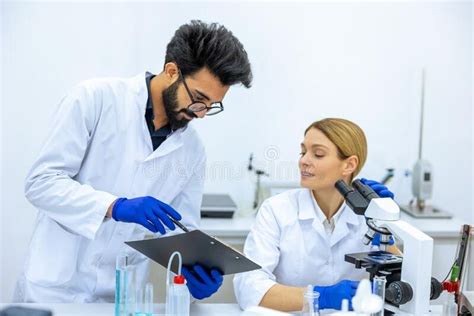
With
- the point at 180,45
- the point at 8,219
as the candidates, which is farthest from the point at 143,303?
the point at 8,219

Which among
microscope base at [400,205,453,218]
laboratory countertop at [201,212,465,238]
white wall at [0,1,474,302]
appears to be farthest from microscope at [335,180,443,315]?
white wall at [0,1,474,302]

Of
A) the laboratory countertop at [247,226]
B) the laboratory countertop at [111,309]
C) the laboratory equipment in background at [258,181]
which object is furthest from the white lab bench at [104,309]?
the laboratory equipment in background at [258,181]

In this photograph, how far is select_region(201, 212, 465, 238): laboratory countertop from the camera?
2479 millimetres

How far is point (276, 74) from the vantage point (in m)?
2.89

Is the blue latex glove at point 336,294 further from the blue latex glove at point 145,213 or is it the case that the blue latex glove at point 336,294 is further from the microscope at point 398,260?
the blue latex glove at point 145,213

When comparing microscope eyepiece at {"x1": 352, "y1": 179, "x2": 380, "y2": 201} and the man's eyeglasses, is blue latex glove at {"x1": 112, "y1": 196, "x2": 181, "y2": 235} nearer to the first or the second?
the man's eyeglasses

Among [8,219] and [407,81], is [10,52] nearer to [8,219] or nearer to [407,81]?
[8,219]

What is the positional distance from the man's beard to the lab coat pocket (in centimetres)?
44

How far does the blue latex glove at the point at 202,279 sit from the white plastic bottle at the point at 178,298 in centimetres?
16

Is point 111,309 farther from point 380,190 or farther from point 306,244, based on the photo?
point 380,190

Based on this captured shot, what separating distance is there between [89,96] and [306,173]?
2.45ft

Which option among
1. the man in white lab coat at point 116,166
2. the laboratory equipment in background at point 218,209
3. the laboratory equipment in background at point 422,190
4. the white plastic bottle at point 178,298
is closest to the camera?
the white plastic bottle at point 178,298

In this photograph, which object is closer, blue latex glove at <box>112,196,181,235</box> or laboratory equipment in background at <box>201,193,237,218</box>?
blue latex glove at <box>112,196,181,235</box>

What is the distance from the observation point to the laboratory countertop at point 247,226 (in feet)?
8.13
